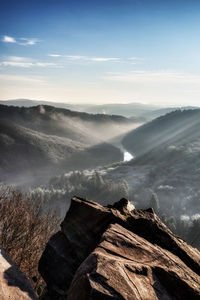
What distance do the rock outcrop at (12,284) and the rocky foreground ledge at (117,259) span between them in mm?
1550

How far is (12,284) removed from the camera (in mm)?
10516

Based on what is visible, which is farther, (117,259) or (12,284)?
(12,284)

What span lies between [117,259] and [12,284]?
4546 millimetres

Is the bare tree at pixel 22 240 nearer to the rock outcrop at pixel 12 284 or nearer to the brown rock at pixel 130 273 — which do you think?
the rock outcrop at pixel 12 284

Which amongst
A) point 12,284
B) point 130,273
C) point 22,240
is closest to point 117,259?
point 130,273

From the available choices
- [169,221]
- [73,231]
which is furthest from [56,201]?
[73,231]

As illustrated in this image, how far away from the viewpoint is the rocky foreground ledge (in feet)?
27.4

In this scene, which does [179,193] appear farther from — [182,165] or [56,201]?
[56,201]

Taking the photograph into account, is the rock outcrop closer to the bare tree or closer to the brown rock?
the brown rock

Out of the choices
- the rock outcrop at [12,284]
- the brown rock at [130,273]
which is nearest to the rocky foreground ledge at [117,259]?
the brown rock at [130,273]

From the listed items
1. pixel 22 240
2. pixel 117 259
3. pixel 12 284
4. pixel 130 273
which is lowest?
pixel 22 240

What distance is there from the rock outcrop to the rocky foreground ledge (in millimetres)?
1550

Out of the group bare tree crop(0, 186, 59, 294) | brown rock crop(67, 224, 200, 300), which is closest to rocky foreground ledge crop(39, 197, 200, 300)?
brown rock crop(67, 224, 200, 300)

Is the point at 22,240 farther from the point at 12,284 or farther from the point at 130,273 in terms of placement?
the point at 130,273
